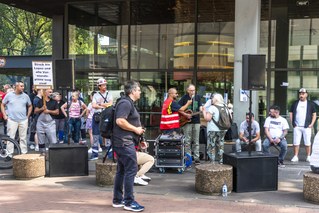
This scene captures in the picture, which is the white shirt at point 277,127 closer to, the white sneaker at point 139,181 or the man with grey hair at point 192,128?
the man with grey hair at point 192,128

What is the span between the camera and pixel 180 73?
49.1 feet

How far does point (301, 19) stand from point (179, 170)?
8.33m

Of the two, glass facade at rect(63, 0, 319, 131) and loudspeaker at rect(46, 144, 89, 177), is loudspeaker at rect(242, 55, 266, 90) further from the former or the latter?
glass facade at rect(63, 0, 319, 131)

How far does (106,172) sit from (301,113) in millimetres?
5352

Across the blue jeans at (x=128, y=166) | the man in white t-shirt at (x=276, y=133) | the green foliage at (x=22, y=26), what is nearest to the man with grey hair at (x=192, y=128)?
the man in white t-shirt at (x=276, y=133)

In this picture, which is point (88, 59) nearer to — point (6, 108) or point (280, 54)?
point (6, 108)

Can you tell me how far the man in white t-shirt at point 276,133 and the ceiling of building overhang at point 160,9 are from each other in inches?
217

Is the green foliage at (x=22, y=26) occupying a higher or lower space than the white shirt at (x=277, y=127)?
higher

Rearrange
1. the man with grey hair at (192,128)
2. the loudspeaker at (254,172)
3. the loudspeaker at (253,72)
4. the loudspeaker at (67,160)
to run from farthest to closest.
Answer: the man with grey hair at (192,128), the loudspeaker at (67,160), the loudspeaker at (253,72), the loudspeaker at (254,172)

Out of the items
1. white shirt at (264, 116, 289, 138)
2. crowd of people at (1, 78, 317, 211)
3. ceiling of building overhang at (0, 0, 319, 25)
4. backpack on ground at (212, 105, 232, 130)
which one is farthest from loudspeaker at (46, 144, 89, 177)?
ceiling of building overhang at (0, 0, 319, 25)

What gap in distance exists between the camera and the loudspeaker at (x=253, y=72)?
26.1ft

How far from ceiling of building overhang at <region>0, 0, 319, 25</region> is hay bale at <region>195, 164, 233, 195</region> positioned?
28.3 feet

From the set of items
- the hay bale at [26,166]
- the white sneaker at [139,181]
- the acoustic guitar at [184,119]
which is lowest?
the white sneaker at [139,181]

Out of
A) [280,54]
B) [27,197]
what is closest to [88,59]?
[280,54]
